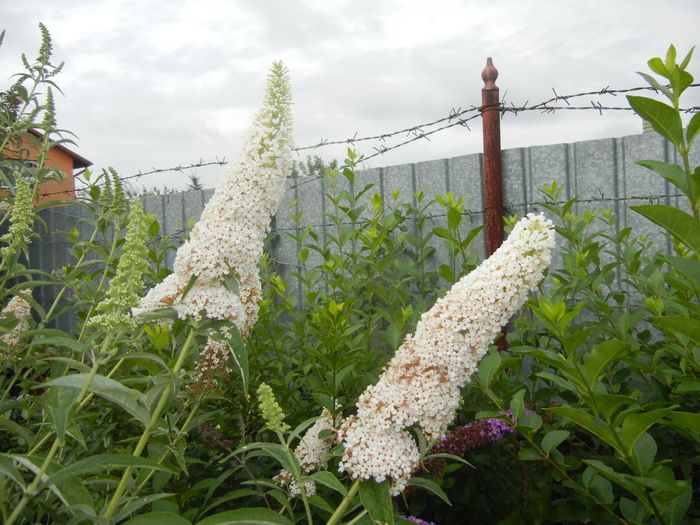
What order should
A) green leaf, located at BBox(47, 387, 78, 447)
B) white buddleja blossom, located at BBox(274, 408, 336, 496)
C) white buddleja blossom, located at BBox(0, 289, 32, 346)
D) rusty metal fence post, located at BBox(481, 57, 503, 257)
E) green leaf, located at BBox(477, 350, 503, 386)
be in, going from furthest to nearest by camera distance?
rusty metal fence post, located at BBox(481, 57, 503, 257), white buddleja blossom, located at BBox(0, 289, 32, 346), green leaf, located at BBox(477, 350, 503, 386), white buddleja blossom, located at BBox(274, 408, 336, 496), green leaf, located at BBox(47, 387, 78, 447)

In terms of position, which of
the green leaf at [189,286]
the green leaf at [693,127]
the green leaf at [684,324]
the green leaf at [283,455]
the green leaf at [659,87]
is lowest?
the green leaf at [283,455]

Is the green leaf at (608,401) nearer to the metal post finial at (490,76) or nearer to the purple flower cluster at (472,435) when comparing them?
the purple flower cluster at (472,435)

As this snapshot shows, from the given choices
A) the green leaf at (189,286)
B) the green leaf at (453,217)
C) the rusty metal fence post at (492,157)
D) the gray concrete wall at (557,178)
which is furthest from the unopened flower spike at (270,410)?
the gray concrete wall at (557,178)

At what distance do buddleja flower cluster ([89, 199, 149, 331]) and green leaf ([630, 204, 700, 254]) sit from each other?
3.29ft

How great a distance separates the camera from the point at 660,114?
120 centimetres

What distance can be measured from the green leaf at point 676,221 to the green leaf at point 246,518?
91cm

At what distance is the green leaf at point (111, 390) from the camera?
3.51 feet

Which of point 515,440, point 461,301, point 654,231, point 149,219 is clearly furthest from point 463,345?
point 149,219

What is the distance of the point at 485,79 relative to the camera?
135 inches

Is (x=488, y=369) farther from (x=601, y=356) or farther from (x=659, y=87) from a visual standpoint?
(x=659, y=87)

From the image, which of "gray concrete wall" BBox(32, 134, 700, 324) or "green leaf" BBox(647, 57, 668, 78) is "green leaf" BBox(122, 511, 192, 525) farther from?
"gray concrete wall" BBox(32, 134, 700, 324)

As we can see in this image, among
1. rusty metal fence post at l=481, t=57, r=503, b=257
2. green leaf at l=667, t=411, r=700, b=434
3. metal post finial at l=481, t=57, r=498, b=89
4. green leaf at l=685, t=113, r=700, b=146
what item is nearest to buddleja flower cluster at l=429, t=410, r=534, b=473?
green leaf at l=667, t=411, r=700, b=434

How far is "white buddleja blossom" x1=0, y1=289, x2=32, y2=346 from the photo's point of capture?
182 cm

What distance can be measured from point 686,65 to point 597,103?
2.00 m
